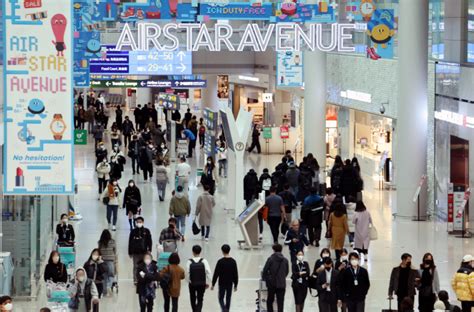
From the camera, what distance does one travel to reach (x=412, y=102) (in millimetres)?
31406

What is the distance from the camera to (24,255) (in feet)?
69.4

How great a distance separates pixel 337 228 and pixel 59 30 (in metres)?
9.21

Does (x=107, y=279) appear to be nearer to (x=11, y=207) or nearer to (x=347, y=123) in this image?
(x=11, y=207)

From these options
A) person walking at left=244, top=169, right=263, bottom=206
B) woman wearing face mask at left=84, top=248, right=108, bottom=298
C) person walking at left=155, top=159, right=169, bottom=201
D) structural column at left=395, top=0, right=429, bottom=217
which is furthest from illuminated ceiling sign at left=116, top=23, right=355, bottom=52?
woman wearing face mask at left=84, top=248, right=108, bottom=298

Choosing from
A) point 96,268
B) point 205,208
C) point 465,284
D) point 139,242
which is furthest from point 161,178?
point 465,284

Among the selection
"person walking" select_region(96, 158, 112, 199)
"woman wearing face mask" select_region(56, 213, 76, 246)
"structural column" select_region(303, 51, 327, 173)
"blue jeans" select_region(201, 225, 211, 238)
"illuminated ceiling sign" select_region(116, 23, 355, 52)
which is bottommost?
"blue jeans" select_region(201, 225, 211, 238)

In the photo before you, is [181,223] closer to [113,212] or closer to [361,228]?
[113,212]

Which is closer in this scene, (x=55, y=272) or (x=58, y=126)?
(x=58, y=126)

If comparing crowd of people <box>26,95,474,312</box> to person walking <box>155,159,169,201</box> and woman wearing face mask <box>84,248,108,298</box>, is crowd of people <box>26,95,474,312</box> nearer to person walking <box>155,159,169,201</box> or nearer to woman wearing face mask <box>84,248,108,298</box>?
woman wearing face mask <box>84,248,108,298</box>

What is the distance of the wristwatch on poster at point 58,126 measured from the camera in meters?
16.1

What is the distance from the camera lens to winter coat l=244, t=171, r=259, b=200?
30328mm

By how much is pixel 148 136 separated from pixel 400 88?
519 inches

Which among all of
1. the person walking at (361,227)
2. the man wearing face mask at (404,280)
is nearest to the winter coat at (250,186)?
the person walking at (361,227)

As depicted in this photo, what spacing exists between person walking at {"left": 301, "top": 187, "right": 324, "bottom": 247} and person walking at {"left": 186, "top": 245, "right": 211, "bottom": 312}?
6991 millimetres
